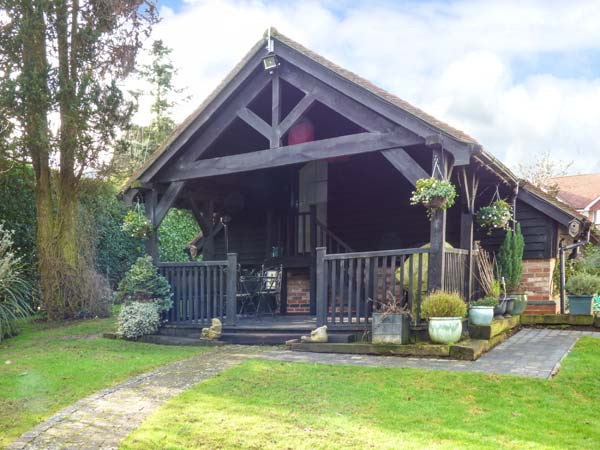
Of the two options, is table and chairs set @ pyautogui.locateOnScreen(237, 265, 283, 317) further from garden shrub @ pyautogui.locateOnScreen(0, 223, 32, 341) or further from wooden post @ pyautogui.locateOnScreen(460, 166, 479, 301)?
garden shrub @ pyautogui.locateOnScreen(0, 223, 32, 341)

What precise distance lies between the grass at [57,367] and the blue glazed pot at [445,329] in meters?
3.33

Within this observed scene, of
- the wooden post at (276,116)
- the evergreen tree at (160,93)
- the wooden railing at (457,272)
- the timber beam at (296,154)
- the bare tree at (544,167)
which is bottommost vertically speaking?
the wooden railing at (457,272)

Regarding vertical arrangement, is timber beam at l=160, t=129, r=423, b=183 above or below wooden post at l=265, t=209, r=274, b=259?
above

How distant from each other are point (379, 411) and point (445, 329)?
2.16 meters

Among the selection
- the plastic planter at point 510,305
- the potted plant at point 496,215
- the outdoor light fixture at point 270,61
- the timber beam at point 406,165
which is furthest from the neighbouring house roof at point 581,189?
the outdoor light fixture at point 270,61

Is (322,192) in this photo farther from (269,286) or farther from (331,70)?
(331,70)

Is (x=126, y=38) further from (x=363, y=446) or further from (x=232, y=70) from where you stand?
(x=363, y=446)

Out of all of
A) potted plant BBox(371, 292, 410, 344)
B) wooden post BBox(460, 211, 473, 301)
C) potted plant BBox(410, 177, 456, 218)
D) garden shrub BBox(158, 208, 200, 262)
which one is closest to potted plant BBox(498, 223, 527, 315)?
wooden post BBox(460, 211, 473, 301)

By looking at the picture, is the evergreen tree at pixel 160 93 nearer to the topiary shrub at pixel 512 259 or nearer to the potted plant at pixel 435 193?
the topiary shrub at pixel 512 259

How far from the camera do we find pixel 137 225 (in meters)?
8.77

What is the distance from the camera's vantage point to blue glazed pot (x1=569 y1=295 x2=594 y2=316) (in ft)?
28.4

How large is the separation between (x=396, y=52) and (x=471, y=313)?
4.60 m

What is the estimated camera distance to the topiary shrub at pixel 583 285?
28.3ft

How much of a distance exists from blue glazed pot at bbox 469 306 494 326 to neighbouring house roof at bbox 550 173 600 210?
22.3 metres
